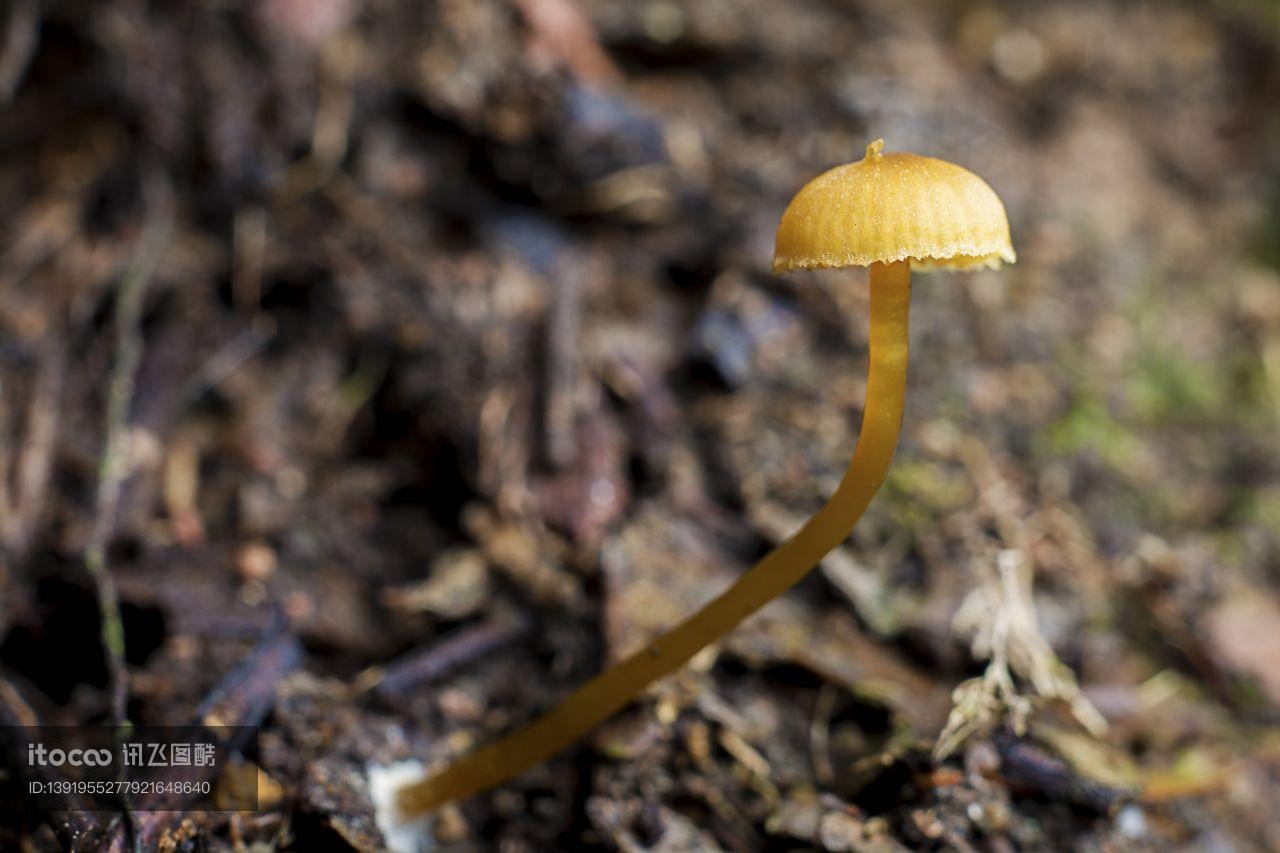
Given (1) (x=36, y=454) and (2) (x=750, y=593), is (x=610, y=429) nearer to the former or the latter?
(2) (x=750, y=593)

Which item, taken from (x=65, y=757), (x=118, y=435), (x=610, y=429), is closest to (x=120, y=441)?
(x=118, y=435)

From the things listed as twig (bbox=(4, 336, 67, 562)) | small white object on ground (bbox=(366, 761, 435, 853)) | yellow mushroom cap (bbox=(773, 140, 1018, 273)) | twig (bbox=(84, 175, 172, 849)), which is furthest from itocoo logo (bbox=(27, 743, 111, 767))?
yellow mushroom cap (bbox=(773, 140, 1018, 273))

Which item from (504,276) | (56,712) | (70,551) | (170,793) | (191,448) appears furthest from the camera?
(504,276)

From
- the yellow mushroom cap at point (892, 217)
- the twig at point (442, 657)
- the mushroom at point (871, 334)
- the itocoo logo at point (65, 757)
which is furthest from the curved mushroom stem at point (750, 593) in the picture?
the itocoo logo at point (65, 757)

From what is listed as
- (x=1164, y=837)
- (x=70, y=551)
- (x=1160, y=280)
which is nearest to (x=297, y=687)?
(x=70, y=551)

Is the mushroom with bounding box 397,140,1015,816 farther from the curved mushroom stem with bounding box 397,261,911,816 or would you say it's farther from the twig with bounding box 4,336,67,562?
the twig with bounding box 4,336,67,562

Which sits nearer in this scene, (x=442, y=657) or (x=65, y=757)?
(x=65, y=757)

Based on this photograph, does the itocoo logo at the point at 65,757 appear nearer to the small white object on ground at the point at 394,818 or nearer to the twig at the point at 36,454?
the small white object on ground at the point at 394,818

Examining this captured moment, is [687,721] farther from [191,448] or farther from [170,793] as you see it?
[191,448]
